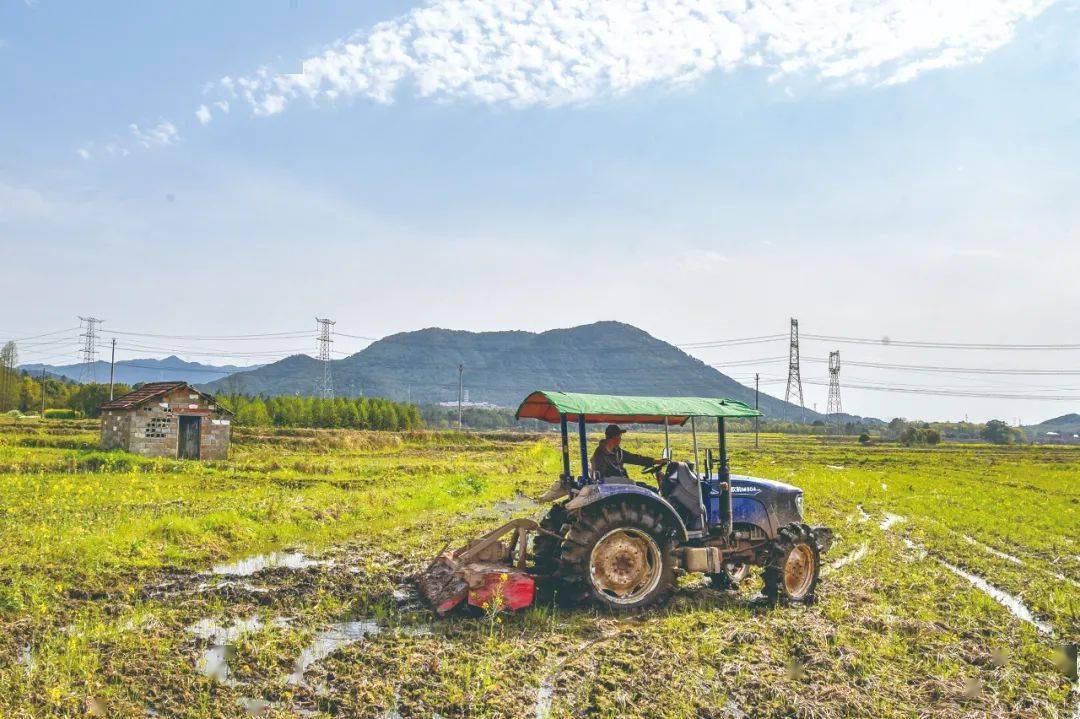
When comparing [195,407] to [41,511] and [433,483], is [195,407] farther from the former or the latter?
[41,511]

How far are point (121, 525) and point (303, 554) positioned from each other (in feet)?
11.8

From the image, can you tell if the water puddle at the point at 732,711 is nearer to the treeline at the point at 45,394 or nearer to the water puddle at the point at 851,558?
the water puddle at the point at 851,558

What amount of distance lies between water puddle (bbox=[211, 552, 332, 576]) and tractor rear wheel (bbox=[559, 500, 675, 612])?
4984mm

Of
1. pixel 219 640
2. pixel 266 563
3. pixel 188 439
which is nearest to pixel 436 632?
pixel 219 640

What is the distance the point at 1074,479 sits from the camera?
3656cm

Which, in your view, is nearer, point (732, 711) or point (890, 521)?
point (732, 711)

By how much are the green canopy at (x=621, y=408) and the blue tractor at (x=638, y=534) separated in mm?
16

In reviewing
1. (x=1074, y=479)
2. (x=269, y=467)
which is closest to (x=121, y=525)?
(x=269, y=467)

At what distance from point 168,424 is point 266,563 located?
24082mm

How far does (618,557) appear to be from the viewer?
8625 millimetres

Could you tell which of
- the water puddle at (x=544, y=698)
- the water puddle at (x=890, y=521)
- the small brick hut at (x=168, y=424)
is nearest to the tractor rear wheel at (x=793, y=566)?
the water puddle at (x=544, y=698)

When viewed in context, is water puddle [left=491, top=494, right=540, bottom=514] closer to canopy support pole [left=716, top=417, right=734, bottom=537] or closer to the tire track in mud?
the tire track in mud

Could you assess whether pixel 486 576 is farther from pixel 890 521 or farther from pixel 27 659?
pixel 890 521

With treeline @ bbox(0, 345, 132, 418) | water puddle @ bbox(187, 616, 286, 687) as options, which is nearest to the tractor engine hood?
water puddle @ bbox(187, 616, 286, 687)
